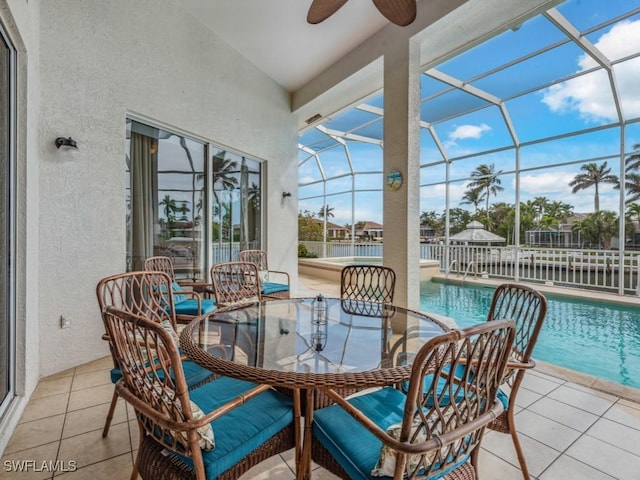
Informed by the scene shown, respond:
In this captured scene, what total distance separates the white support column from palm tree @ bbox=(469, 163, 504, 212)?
4.77m

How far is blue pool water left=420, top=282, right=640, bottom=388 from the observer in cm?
331

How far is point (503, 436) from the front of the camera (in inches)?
77.5

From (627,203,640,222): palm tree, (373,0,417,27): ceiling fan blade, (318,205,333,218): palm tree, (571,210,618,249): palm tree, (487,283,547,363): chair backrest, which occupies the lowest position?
(487,283,547,363): chair backrest

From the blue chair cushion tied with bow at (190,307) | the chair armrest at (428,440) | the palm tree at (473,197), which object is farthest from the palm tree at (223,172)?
the palm tree at (473,197)

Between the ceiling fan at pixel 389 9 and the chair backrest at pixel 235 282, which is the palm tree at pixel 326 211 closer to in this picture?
the chair backrest at pixel 235 282

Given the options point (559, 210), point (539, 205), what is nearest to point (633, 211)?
point (559, 210)

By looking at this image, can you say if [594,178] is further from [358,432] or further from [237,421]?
[237,421]

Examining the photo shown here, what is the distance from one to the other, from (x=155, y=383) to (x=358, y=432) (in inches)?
30.2

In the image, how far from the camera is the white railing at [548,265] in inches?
235

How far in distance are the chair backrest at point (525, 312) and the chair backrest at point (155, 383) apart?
4.56 ft

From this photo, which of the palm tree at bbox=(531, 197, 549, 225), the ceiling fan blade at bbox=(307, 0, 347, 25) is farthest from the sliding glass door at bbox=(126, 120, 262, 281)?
the palm tree at bbox=(531, 197, 549, 225)

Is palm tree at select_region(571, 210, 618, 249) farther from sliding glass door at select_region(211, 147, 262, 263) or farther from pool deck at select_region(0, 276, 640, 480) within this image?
sliding glass door at select_region(211, 147, 262, 263)

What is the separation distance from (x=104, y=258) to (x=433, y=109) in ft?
20.6

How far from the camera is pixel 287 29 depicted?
4.30 metres
